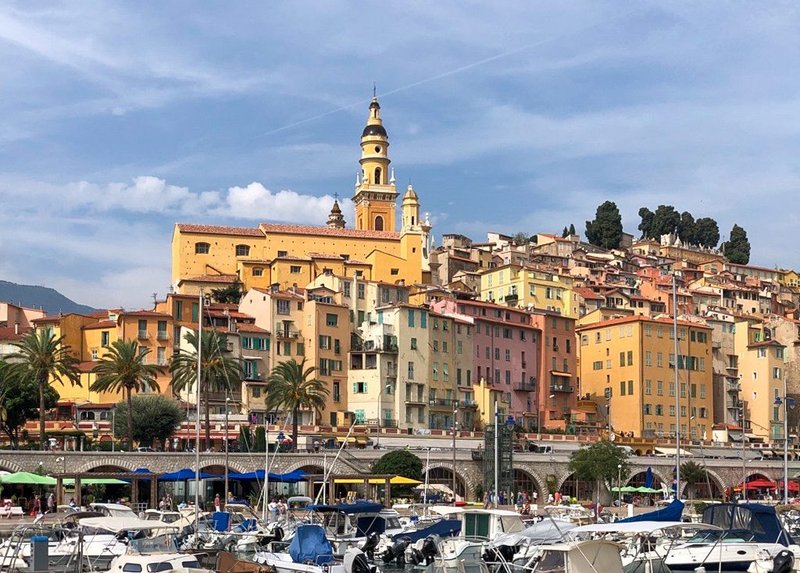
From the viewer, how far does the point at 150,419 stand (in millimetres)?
93625

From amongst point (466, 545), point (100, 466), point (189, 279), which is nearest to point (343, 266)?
point (189, 279)

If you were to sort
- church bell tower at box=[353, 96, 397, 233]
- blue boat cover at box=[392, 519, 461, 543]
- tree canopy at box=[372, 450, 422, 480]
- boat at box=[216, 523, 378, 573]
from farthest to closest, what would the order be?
church bell tower at box=[353, 96, 397, 233] → tree canopy at box=[372, 450, 422, 480] → blue boat cover at box=[392, 519, 461, 543] → boat at box=[216, 523, 378, 573]

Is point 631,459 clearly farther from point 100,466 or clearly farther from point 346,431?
point 100,466

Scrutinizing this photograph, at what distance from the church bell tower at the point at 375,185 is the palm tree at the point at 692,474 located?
7044cm

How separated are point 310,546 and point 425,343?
229 feet

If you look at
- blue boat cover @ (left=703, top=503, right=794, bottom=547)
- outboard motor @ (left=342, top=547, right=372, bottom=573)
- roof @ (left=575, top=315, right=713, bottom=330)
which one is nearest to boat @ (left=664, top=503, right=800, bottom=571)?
blue boat cover @ (left=703, top=503, right=794, bottom=547)

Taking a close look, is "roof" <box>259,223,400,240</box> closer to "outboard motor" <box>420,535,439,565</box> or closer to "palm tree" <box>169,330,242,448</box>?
"palm tree" <box>169,330,242,448</box>

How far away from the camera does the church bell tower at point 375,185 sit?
548 feet

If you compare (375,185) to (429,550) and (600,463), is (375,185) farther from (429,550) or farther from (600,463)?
(429,550)

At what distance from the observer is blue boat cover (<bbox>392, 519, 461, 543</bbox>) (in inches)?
1913

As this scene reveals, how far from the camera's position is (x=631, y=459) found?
10181cm

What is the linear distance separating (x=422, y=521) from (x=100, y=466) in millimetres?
32902

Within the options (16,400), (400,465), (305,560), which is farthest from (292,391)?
(305,560)

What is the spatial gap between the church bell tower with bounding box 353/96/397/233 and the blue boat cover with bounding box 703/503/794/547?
403 feet
